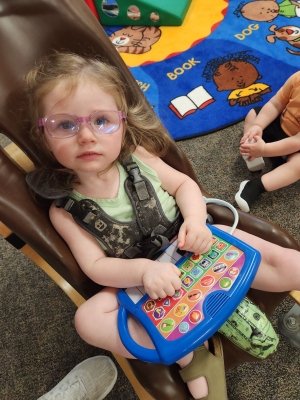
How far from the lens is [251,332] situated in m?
0.67

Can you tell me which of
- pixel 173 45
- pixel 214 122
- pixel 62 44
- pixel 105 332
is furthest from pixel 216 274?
pixel 173 45

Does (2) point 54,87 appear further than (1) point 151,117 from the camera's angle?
No

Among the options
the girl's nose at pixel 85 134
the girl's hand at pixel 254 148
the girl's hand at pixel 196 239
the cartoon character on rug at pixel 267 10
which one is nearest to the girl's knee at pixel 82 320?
the girl's hand at pixel 196 239

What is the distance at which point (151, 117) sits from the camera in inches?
33.6

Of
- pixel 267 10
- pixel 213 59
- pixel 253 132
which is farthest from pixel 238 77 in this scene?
pixel 267 10

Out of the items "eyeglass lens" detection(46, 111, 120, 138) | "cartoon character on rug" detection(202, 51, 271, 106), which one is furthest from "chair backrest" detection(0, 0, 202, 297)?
"cartoon character on rug" detection(202, 51, 271, 106)

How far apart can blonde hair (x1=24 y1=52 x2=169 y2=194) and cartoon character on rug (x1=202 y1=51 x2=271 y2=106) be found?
887 millimetres

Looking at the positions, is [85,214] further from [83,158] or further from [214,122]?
[214,122]

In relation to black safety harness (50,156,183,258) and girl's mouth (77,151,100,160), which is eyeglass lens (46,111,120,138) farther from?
black safety harness (50,156,183,258)

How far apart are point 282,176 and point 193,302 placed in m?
0.82

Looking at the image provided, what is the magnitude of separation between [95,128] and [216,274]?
37 cm

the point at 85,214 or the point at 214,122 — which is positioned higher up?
the point at 85,214

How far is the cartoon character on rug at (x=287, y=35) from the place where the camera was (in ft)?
5.89

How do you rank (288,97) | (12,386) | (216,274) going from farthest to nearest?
(288,97) → (12,386) → (216,274)
